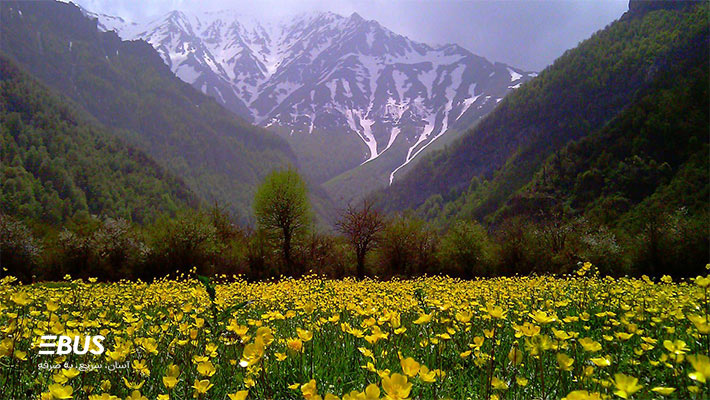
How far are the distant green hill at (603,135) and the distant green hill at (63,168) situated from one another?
78.1 metres

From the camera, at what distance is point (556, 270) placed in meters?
30.1

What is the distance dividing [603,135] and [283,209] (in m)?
89.0

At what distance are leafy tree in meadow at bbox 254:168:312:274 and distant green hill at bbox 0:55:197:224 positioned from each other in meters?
51.2

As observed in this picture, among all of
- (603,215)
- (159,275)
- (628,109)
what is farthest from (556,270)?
(628,109)

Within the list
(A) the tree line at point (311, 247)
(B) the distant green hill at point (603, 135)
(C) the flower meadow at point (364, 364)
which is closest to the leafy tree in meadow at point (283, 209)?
(A) the tree line at point (311, 247)

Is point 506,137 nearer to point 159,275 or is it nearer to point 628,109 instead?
point 628,109

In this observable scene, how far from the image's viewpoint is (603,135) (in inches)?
3654

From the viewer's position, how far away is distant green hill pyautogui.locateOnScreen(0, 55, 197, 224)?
72.9 m

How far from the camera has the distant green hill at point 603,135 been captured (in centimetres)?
7356

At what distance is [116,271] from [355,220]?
19881mm

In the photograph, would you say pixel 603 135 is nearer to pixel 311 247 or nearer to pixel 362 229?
pixel 362 229

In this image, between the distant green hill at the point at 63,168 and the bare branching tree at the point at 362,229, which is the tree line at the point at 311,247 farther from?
the distant green hill at the point at 63,168

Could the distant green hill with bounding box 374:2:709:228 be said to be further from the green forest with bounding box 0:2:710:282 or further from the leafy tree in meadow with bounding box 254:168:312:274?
the leafy tree in meadow with bounding box 254:168:312:274

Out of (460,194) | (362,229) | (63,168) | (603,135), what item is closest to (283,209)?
(362,229)
